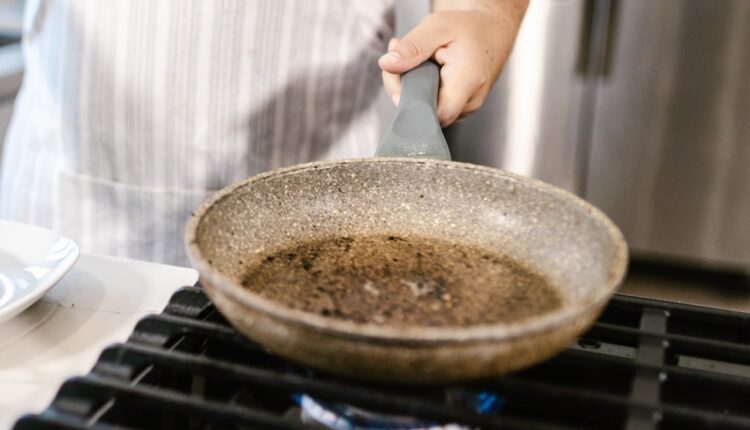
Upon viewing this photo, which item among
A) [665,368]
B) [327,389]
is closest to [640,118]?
[665,368]

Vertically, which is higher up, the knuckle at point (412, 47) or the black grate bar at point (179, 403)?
the knuckle at point (412, 47)

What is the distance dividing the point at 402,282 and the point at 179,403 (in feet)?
0.58

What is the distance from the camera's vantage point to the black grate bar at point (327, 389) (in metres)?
0.45

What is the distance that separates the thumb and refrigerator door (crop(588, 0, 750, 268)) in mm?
1187

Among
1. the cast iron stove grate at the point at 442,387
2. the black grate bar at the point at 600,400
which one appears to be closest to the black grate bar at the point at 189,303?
the cast iron stove grate at the point at 442,387

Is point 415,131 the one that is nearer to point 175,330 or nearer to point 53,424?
point 175,330

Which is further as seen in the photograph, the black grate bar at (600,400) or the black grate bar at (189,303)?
the black grate bar at (189,303)

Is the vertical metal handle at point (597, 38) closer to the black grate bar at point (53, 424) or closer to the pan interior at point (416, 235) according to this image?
the pan interior at point (416, 235)

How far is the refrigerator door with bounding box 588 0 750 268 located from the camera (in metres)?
1.85

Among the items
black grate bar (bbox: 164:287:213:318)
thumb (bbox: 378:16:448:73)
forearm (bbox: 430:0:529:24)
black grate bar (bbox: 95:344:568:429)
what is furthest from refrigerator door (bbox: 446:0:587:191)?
black grate bar (bbox: 95:344:568:429)

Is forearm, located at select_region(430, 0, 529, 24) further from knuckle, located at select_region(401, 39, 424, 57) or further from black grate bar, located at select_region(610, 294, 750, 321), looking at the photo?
black grate bar, located at select_region(610, 294, 750, 321)

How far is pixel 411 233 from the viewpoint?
654 millimetres

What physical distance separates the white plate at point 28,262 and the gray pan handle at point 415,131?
0.91 feet

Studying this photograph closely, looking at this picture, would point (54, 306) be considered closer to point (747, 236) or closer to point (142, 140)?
point (142, 140)
